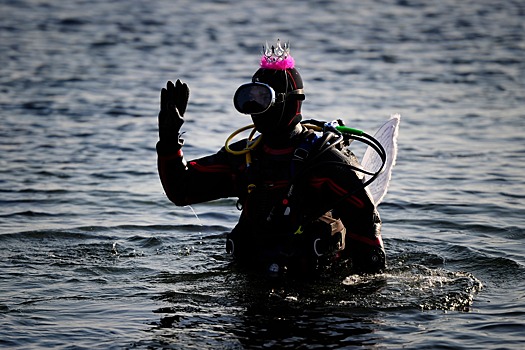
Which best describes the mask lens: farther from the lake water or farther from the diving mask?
the lake water

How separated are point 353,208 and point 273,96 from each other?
783 millimetres

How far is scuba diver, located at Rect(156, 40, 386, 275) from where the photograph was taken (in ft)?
18.2

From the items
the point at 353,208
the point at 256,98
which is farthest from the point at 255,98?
the point at 353,208

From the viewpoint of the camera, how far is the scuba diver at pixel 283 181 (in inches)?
218

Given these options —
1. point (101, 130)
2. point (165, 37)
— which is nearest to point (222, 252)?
point (101, 130)

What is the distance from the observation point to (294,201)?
5.62 metres

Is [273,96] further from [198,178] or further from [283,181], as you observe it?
[198,178]

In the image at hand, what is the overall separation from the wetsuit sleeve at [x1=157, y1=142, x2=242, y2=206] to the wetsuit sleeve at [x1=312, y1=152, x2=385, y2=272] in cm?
58

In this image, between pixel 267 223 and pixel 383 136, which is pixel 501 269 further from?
pixel 267 223

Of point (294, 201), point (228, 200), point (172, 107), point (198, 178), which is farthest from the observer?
point (228, 200)

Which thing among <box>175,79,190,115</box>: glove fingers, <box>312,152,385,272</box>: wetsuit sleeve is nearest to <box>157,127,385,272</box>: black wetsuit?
<box>312,152,385,272</box>: wetsuit sleeve

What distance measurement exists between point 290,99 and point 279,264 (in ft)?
3.09

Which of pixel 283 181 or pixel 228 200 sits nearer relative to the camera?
pixel 283 181

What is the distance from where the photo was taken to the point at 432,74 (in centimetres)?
1385
